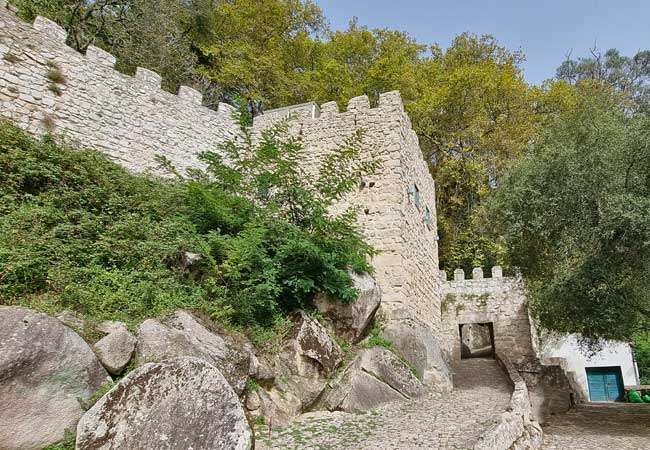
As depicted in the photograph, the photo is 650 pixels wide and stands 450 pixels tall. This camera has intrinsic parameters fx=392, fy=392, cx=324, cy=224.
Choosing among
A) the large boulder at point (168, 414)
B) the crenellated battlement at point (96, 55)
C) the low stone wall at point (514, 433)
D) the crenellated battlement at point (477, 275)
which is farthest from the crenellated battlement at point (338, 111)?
the crenellated battlement at point (477, 275)

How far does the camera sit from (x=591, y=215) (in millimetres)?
7566

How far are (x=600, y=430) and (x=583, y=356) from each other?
11.7 meters

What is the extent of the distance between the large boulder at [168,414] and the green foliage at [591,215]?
22.9 ft

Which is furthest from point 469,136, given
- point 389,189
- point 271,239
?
point 271,239

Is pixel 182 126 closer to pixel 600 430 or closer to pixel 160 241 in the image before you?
pixel 160 241

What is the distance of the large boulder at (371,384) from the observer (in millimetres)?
6305

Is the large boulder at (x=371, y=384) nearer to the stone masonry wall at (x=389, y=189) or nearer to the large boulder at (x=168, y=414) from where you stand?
the stone masonry wall at (x=389, y=189)

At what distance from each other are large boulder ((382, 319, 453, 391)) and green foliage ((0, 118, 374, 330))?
1550 millimetres

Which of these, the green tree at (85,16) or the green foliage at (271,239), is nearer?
the green foliage at (271,239)

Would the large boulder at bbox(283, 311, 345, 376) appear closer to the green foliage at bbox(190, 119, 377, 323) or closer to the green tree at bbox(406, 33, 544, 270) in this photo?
the green foliage at bbox(190, 119, 377, 323)

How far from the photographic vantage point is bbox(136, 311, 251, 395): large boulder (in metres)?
4.45

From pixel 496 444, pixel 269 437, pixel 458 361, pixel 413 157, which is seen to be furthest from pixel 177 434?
pixel 458 361

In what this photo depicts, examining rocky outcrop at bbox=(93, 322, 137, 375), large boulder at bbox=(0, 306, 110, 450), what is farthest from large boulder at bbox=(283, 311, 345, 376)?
large boulder at bbox=(0, 306, 110, 450)

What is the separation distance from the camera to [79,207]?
630 cm
